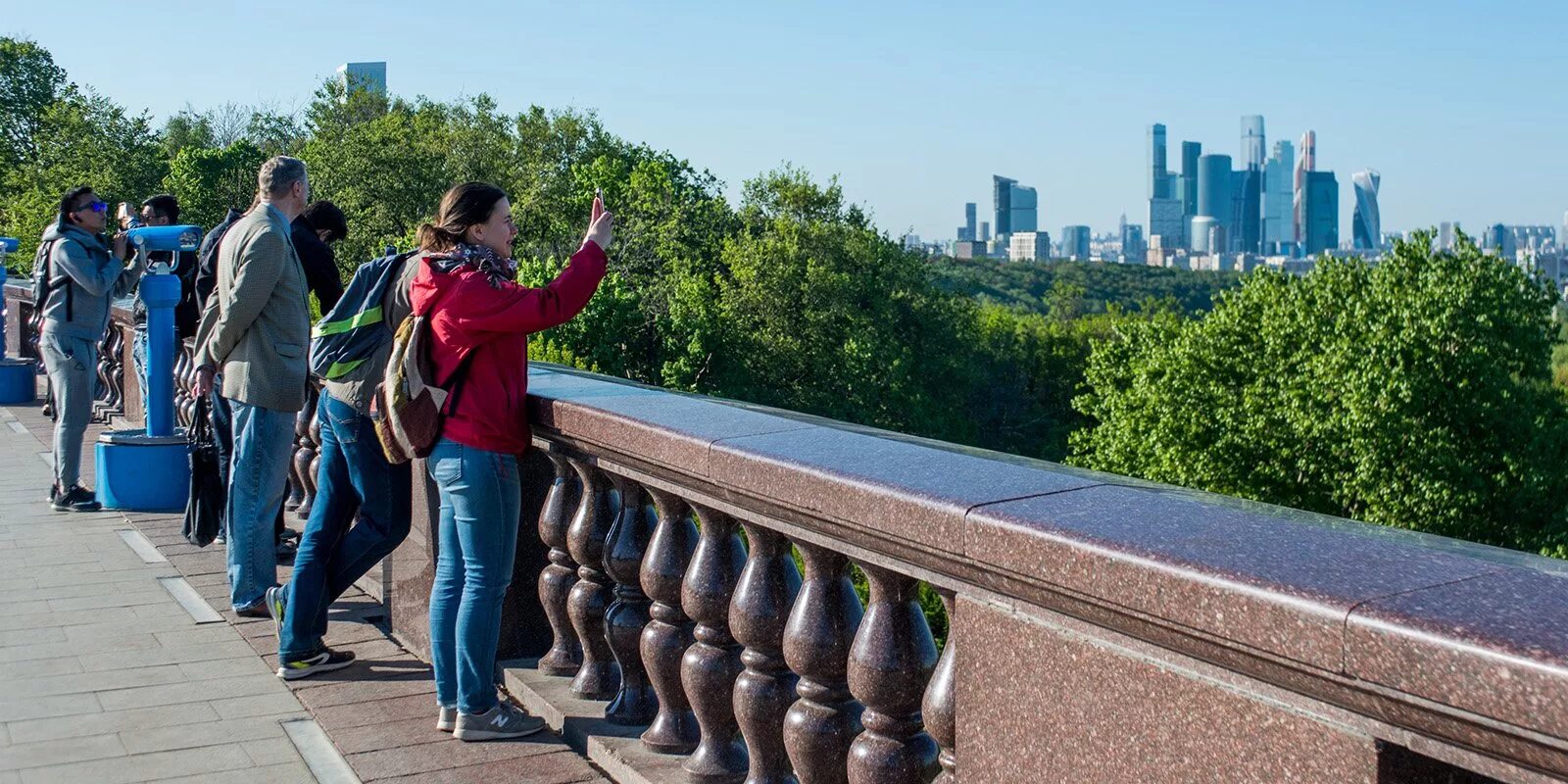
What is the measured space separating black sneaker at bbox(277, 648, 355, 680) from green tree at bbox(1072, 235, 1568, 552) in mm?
37087

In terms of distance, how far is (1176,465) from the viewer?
4153 centimetres

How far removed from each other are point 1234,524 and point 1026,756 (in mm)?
490

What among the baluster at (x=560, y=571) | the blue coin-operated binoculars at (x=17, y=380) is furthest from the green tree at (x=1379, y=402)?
the baluster at (x=560, y=571)

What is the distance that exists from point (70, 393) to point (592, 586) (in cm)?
600

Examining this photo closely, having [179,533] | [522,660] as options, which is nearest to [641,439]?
[522,660]

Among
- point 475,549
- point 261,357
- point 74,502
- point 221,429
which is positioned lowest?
point 74,502

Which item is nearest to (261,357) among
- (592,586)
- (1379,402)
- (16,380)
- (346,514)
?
(346,514)

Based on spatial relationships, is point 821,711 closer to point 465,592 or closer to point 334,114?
point 465,592

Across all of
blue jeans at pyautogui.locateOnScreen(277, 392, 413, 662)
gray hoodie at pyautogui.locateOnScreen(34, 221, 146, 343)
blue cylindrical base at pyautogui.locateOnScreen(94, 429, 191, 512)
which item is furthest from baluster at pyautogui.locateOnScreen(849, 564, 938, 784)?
gray hoodie at pyautogui.locateOnScreen(34, 221, 146, 343)

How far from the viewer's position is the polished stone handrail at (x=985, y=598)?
1.72 m

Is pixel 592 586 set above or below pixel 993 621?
below

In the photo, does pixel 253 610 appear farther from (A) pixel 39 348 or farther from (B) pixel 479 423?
(A) pixel 39 348

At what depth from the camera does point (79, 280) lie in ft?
30.5

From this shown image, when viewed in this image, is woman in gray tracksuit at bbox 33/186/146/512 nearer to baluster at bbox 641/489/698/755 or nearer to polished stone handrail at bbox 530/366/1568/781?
polished stone handrail at bbox 530/366/1568/781
